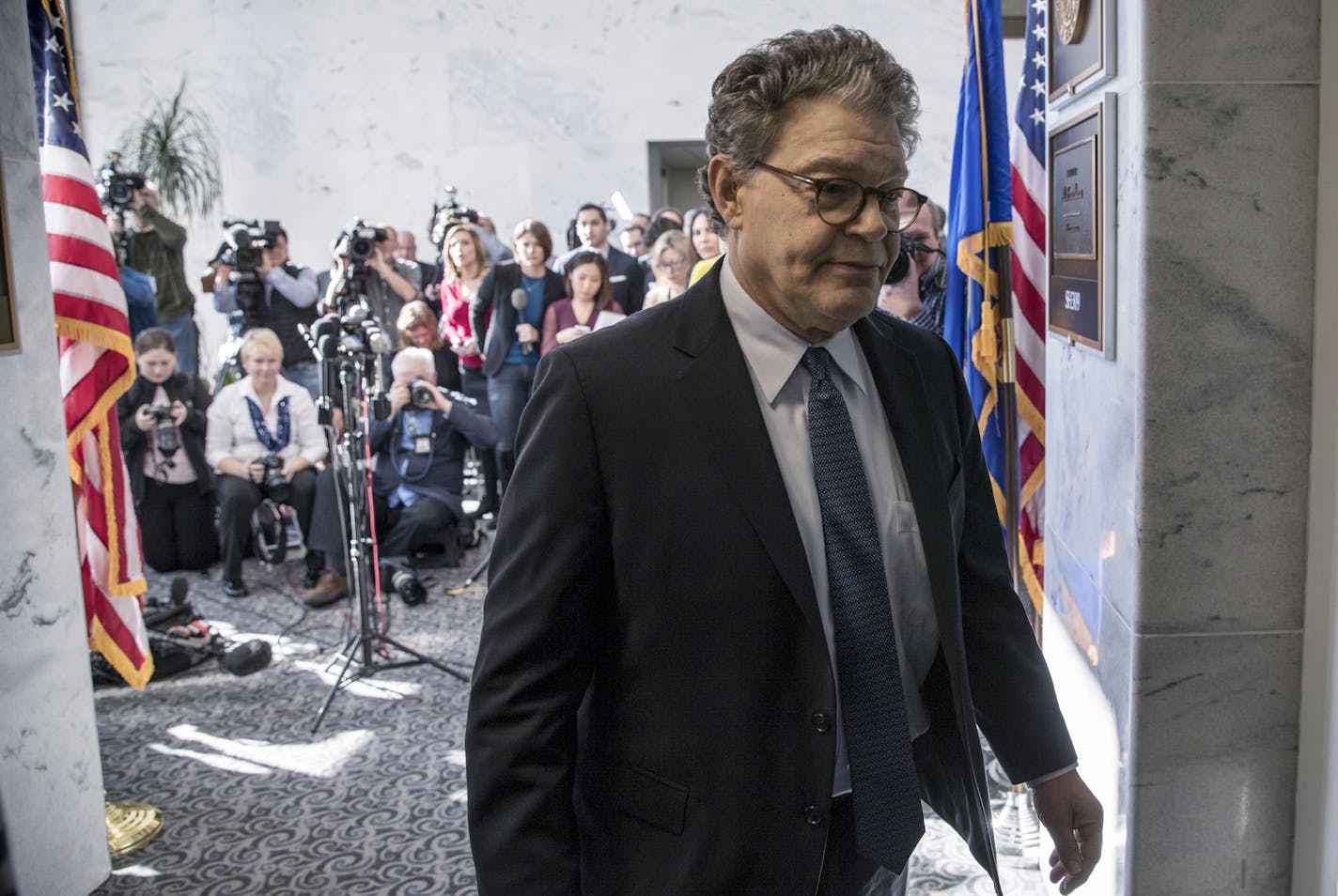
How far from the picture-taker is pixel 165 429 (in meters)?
6.20

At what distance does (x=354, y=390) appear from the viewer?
474 cm

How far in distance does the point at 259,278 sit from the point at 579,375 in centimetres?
669

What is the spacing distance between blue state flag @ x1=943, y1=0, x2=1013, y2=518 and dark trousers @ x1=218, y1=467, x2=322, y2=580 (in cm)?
394

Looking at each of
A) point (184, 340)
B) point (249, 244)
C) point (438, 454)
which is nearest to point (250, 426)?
point (438, 454)

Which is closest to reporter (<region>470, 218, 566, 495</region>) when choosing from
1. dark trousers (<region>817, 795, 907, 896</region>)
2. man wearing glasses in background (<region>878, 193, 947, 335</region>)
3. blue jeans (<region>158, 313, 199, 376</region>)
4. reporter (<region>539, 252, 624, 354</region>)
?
reporter (<region>539, 252, 624, 354</region>)

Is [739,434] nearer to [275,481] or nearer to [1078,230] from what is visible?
[1078,230]

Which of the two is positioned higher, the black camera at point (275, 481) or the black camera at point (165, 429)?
the black camera at point (165, 429)

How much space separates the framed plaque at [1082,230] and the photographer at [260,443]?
4626mm

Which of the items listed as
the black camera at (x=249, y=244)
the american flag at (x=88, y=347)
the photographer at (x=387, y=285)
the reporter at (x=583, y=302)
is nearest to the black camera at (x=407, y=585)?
the reporter at (x=583, y=302)

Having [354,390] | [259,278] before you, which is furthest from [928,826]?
[259,278]

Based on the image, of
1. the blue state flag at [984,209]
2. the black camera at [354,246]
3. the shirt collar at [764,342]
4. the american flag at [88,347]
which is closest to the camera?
the shirt collar at [764,342]

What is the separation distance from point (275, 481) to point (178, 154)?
262 inches

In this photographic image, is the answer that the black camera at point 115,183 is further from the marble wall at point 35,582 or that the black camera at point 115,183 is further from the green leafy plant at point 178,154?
the marble wall at point 35,582

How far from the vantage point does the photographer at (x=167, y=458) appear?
6.23 m
